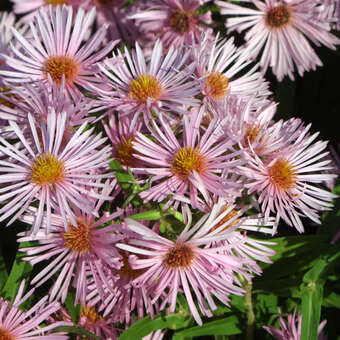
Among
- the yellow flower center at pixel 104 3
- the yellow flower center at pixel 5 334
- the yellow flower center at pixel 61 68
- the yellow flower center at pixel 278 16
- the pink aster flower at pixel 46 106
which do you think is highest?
the yellow flower center at pixel 104 3

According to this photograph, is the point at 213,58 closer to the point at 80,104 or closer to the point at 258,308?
the point at 80,104

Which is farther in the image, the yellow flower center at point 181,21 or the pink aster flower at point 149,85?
the yellow flower center at point 181,21

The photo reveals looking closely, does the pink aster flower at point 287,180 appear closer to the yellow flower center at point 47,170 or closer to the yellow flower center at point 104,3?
the yellow flower center at point 47,170

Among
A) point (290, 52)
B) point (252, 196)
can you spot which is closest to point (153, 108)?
point (252, 196)

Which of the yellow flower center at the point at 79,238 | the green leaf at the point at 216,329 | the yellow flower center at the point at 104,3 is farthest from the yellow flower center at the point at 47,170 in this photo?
the yellow flower center at the point at 104,3

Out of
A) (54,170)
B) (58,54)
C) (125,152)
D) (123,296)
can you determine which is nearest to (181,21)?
(58,54)

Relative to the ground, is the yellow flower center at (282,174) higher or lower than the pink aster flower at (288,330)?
higher

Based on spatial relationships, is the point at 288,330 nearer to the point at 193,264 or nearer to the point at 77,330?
the point at 193,264
